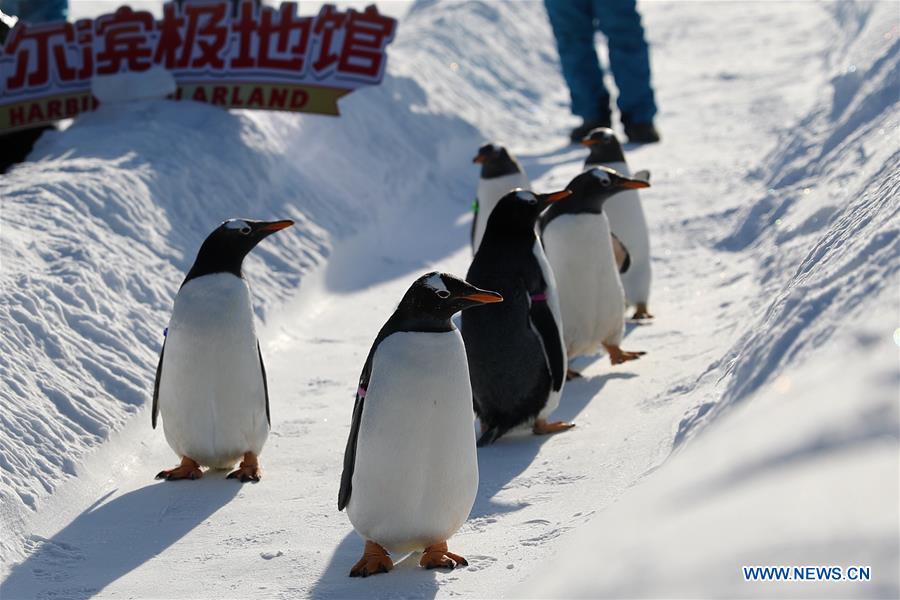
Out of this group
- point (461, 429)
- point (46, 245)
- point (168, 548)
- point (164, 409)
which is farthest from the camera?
point (46, 245)

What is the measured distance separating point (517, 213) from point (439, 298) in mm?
1366

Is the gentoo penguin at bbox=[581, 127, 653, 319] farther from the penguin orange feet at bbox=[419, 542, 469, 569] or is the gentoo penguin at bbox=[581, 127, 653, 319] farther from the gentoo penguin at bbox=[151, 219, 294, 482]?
the penguin orange feet at bbox=[419, 542, 469, 569]

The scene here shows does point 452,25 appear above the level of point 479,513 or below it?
above

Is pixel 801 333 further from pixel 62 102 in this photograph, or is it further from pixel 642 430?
pixel 62 102

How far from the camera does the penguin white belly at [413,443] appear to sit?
139 inches

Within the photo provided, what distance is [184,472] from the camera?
14.8ft

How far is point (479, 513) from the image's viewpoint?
4.05m

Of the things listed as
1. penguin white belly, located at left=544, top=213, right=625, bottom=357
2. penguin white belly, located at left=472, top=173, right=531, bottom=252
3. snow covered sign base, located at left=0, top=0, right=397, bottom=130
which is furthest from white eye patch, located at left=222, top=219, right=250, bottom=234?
snow covered sign base, located at left=0, top=0, right=397, bottom=130

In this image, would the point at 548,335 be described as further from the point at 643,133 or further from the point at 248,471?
the point at 643,133

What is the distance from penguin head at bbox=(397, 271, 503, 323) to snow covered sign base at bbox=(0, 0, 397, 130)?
4.82 m

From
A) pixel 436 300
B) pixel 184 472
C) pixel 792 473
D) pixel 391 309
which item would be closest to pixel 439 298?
pixel 436 300

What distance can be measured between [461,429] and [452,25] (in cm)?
1038

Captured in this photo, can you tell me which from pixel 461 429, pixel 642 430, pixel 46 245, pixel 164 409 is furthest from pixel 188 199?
pixel 461 429

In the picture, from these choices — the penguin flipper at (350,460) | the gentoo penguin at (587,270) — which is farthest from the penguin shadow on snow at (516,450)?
the penguin flipper at (350,460)
